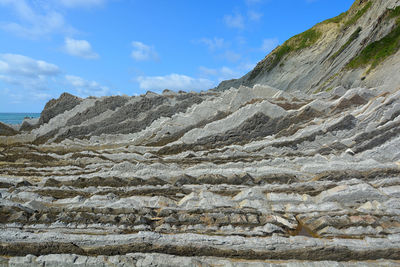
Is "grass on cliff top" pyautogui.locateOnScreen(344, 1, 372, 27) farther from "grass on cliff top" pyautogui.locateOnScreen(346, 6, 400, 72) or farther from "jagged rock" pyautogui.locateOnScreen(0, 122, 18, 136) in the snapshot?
"jagged rock" pyautogui.locateOnScreen(0, 122, 18, 136)

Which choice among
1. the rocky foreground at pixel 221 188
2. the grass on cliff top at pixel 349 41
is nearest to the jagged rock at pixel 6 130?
the rocky foreground at pixel 221 188

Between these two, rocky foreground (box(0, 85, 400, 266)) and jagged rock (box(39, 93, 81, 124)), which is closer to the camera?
rocky foreground (box(0, 85, 400, 266))

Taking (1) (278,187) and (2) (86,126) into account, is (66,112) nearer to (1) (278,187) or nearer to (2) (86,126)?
(2) (86,126)

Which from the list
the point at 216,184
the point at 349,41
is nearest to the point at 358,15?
the point at 349,41

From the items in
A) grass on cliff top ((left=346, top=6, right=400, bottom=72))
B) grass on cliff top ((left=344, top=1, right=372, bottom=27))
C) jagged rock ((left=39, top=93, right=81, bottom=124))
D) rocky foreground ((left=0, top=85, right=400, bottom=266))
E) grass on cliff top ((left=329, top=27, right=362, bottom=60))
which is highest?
grass on cliff top ((left=344, top=1, right=372, bottom=27))

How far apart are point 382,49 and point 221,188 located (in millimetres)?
18379

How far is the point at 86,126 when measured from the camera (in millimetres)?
20078

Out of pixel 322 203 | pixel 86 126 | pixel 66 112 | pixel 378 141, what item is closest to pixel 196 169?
pixel 322 203

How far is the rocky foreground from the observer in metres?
6.77

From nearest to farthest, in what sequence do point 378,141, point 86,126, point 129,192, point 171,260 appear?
1. point 171,260
2. point 129,192
3. point 378,141
4. point 86,126

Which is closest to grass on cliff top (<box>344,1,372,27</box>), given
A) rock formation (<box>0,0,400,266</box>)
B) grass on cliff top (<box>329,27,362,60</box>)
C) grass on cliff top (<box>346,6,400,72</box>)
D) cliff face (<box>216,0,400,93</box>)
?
cliff face (<box>216,0,400,93</box>)

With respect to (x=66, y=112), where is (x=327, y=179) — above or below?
below

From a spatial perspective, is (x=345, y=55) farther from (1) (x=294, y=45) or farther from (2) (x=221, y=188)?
(2) (x=221, y=188)

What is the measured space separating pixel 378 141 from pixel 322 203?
5.10m
